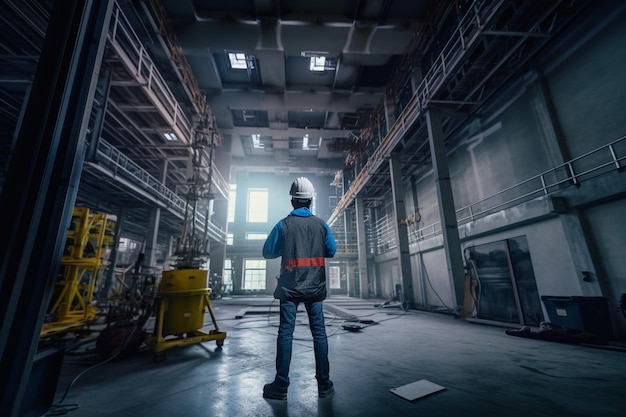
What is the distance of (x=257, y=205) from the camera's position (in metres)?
28.6

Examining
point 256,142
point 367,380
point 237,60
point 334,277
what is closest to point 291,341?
point 367,380

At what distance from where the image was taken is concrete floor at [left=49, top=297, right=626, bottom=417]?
6.84ft

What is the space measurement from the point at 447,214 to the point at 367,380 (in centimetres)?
699

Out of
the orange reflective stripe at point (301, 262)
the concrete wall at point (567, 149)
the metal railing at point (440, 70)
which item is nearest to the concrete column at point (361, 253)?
the metal railing at point (440, 70)

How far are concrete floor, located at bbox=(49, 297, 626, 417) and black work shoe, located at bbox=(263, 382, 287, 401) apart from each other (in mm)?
46

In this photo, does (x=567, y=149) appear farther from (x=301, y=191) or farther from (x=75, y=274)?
(x=75, y=274)

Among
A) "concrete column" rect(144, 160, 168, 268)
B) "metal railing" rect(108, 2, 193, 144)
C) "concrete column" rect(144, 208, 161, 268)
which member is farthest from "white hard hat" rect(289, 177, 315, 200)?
"concrete column" rect(144, 160, 168, 268)

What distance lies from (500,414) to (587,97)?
26.2ft

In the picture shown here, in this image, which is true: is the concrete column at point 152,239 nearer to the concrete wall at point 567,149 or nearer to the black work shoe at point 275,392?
the black work shoe at point 275,392

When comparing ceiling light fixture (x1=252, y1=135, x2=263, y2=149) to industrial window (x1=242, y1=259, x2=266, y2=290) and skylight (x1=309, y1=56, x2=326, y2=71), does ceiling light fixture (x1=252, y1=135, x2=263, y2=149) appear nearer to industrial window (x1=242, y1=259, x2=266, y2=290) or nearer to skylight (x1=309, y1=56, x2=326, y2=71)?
skylight (x1=309, y1=56, x2=326, y2=71)

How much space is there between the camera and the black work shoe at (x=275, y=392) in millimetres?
2295

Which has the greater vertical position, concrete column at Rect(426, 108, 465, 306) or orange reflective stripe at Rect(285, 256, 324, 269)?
concrete column at Rect(426, 108, 465, 306)

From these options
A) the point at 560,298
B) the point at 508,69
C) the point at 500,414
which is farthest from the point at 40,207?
the point at 508,69

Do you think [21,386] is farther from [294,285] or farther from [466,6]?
[466,6]
